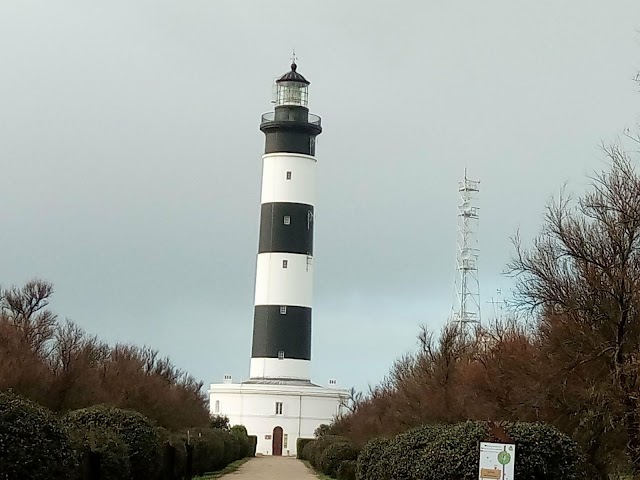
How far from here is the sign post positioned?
639 inches

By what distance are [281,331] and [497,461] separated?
135 ft

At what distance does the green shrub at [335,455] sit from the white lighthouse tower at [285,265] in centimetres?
1763

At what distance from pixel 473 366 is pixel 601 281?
8.04m

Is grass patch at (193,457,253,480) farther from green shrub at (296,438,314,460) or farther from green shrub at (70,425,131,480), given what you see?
green shrub at (70,425,131,480)

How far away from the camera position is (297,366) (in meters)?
58.6

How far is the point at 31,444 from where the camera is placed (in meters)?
13.9

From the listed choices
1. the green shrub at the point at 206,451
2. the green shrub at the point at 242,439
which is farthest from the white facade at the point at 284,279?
the green shrub at the point at 206,451

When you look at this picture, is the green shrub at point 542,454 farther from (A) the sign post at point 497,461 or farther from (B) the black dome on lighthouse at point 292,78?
(B) the black dome on lighthouse at point 292,78

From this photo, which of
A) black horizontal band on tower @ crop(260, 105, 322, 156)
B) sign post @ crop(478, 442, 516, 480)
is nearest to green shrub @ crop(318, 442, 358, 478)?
sign post @ crop(478, 442, 516, 480)

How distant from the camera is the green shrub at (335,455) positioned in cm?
3762

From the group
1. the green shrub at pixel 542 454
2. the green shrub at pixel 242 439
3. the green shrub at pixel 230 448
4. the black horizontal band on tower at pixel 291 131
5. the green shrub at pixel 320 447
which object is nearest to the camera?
the green shrub at pixel 542 454

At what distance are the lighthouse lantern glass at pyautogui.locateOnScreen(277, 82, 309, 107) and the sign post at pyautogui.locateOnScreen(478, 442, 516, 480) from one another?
4480cm

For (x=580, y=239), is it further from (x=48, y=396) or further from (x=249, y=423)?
(x=249, y=423)

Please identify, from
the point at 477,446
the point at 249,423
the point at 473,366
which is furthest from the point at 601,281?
the point at 249,423
